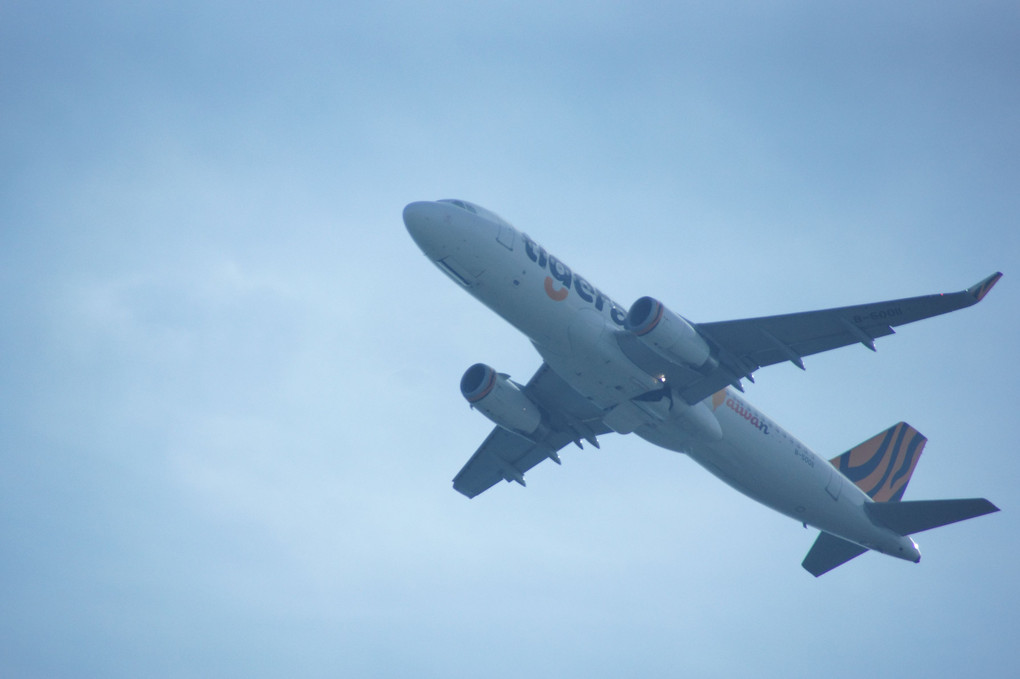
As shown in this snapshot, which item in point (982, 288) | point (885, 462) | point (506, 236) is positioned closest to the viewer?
point (982, 288)

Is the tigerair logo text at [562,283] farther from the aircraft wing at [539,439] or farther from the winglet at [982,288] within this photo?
the winglet at [982,288]

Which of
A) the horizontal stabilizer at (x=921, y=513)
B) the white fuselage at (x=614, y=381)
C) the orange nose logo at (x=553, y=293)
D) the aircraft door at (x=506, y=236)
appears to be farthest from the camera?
the horizontal stabilizer at (x=921, y=513)

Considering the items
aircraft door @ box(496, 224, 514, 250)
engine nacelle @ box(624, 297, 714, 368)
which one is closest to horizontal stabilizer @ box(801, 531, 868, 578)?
→ engine nacelle @ box(624, 297, 714, 368)

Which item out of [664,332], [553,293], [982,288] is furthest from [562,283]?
[982,288]

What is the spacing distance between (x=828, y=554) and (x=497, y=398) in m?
16.4

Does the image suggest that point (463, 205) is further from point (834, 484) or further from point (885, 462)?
point (885, 462)

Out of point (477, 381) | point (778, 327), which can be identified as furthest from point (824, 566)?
point (477, 381)

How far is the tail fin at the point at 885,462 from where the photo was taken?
40.1 metres

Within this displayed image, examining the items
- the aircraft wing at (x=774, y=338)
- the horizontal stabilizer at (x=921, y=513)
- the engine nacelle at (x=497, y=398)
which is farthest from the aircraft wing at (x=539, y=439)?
the horizontal stabilizer at (x=921, y=513)

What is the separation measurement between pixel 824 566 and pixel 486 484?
15.2 m

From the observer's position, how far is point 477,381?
120ft

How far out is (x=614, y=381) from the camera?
32.6 m

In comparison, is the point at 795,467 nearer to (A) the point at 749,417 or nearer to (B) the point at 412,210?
(A) the point at 749,417

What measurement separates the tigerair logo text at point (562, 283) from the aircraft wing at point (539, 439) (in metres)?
4.89
